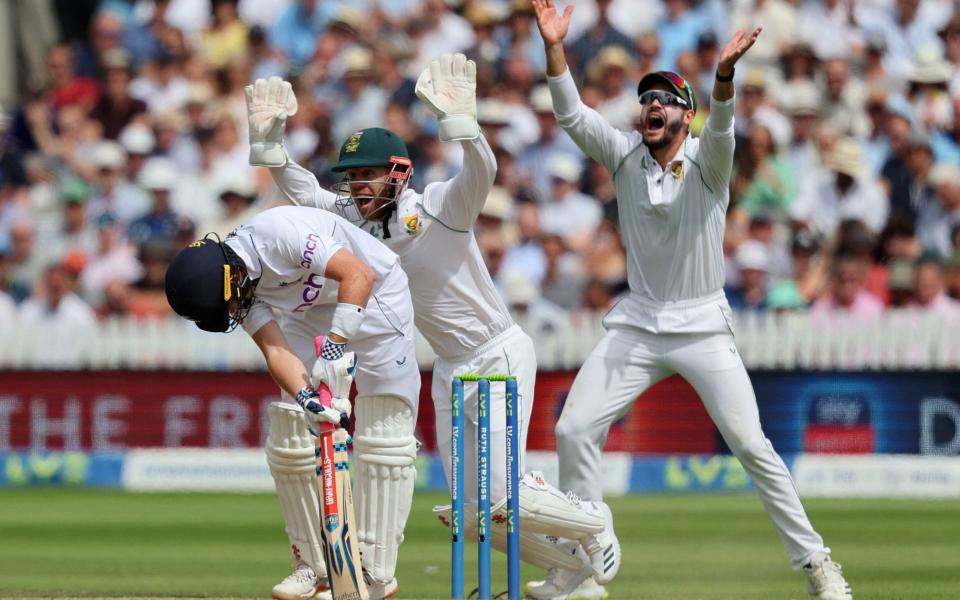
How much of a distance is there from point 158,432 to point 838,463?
14.1 ft

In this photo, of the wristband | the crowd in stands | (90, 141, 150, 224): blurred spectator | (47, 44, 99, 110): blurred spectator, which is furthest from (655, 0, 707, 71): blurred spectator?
the wristband

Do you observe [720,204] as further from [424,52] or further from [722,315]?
[424,52]

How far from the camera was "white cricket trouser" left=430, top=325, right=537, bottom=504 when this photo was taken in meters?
5.64

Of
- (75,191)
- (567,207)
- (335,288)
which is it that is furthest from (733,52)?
(75,191)

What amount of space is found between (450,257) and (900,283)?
209 inches

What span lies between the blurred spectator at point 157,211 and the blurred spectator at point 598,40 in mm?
3052

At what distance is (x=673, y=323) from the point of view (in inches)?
235

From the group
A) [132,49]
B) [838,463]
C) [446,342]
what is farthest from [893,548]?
[132,49]

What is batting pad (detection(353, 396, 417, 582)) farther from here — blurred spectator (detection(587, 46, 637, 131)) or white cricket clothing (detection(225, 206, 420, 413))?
blurred spectator (detection(587, 46, 637, 131))

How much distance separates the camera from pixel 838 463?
32.6 ft

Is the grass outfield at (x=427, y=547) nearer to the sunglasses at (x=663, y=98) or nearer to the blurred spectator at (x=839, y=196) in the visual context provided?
the sunglasses at (x=663, y=98)

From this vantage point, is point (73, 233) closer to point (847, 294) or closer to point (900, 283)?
point (847, 294)

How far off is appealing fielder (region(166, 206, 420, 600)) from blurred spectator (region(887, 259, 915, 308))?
5.46 m

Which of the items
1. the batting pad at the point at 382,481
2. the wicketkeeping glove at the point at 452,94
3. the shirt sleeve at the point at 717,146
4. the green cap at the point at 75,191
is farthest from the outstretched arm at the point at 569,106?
the green cap at the point at 75,191
